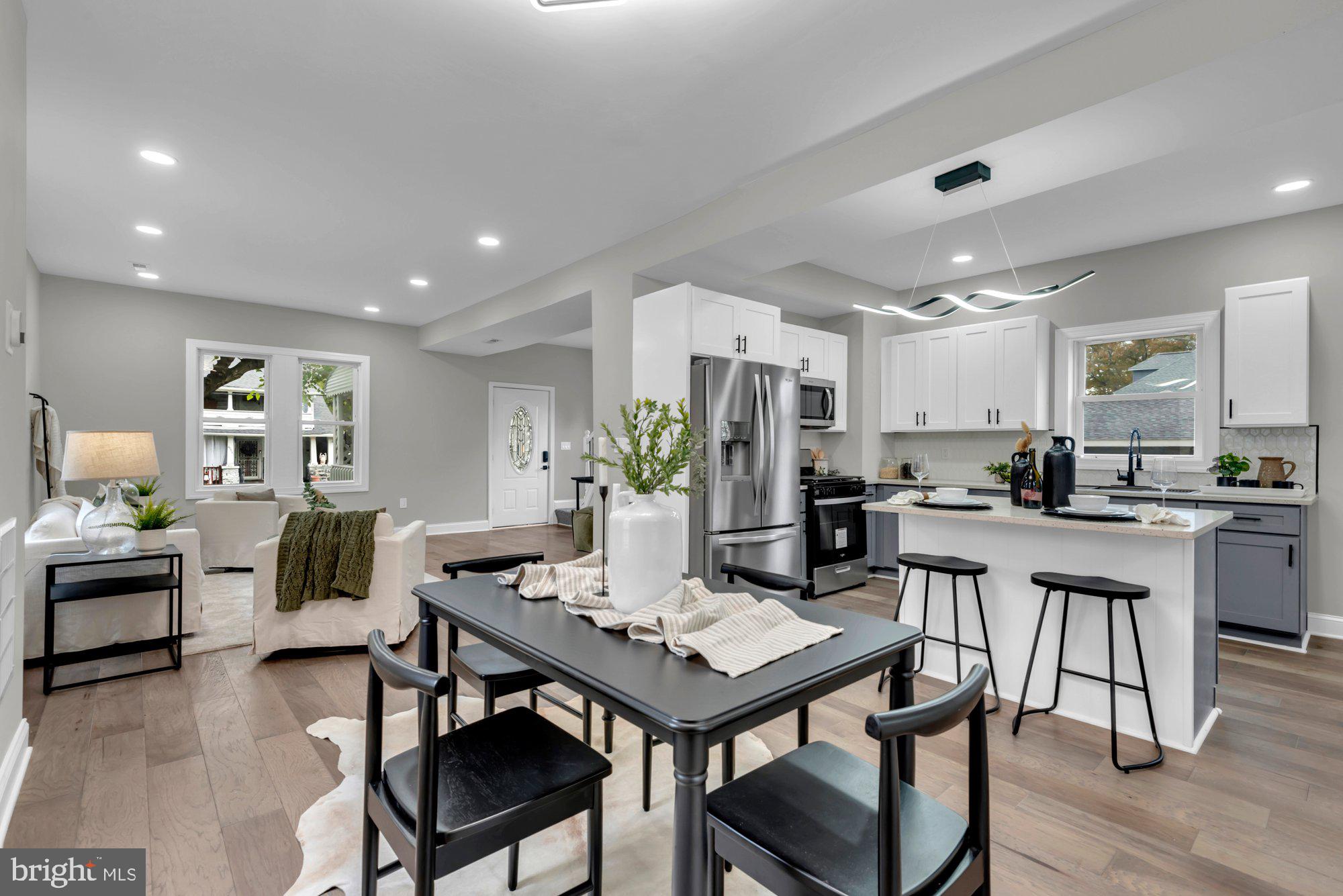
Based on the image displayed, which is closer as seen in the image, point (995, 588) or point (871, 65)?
point (871, 65)

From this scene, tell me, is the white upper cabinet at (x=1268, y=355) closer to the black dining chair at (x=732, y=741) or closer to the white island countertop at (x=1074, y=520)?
the white island countertop at (x=1074, y=520)

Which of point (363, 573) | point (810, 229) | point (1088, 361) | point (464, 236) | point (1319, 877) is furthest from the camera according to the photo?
point (1088, 361)

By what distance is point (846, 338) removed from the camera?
18.7 feet

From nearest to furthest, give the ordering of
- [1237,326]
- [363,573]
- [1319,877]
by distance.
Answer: [1319,877] → [363,573] → [1237,326]

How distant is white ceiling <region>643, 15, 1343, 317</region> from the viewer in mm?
2223

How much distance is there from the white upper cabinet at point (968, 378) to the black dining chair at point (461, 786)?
4651mm

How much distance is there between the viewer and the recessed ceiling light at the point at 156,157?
10.7 ft

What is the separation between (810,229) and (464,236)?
254cm

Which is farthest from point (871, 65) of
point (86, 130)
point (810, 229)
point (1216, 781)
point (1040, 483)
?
point (86, 130)

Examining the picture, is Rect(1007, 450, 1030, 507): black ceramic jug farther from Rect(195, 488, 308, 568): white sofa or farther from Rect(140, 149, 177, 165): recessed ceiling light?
Rect(195, 488, 308, 568): white sofa

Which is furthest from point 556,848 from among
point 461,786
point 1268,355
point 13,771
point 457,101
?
point 1268,355

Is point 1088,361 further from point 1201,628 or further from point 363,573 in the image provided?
point 363,573

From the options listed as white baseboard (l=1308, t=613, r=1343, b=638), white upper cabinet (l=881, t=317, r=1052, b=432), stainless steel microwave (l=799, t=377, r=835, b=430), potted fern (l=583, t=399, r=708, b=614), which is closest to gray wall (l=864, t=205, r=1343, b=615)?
white baseboard (l=1308, t=613, r=1343, b=638)

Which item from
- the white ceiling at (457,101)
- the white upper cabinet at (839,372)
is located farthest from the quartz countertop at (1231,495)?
the white ceiling at (457,101)
